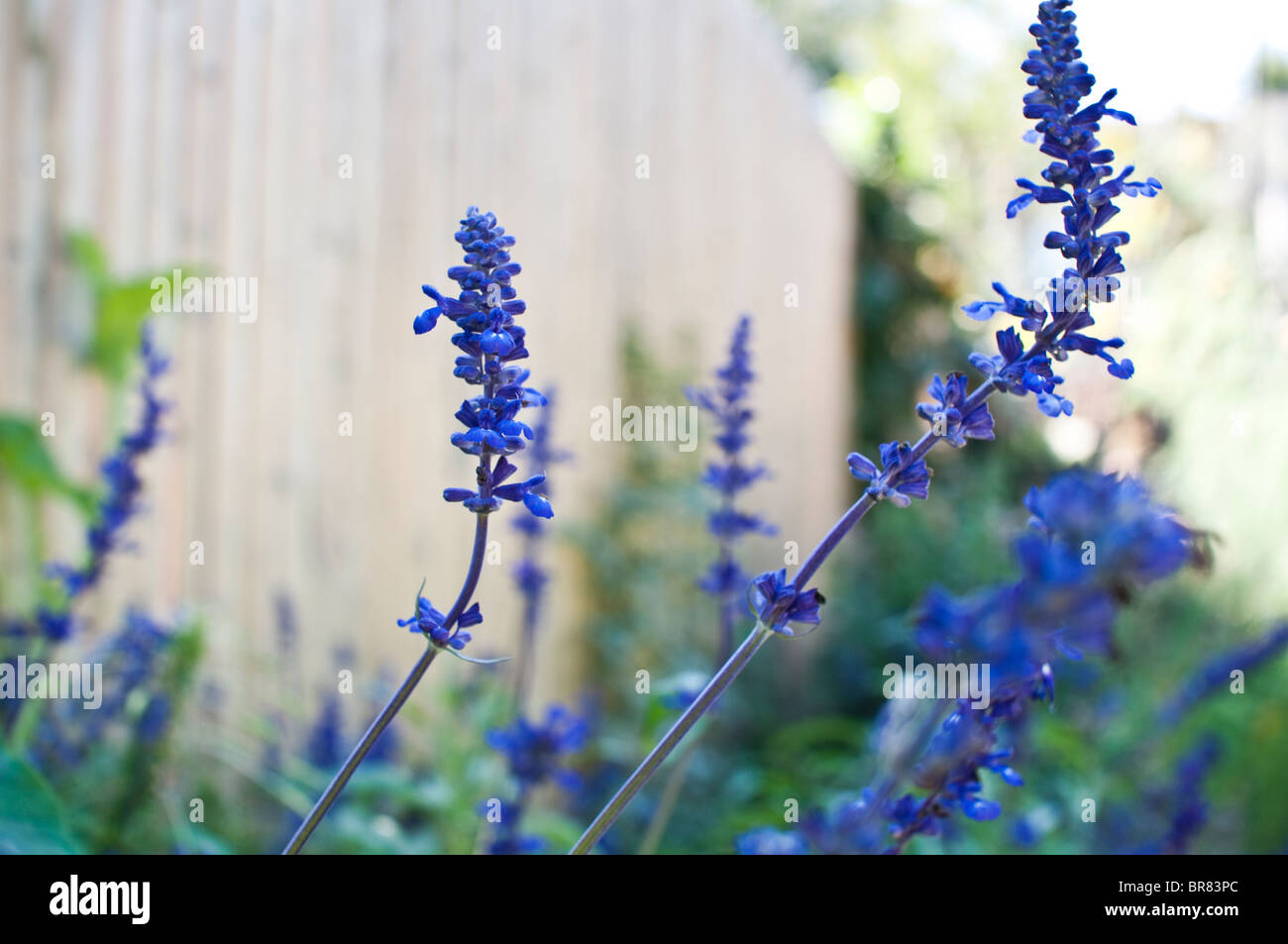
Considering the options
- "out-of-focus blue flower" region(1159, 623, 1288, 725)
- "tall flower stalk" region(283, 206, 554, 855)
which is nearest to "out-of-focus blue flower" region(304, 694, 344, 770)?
"tall flower stalk" region(283, 206, 554, 855)

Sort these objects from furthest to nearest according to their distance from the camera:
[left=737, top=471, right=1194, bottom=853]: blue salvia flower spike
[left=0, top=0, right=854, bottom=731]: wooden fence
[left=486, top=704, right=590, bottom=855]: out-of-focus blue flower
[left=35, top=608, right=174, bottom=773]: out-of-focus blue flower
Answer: [left=0, top=0, right=854, bottom=731]: wooden fence
[left=35, top=608, right=174, bottom=773]: out-of-focus blue flower
[left=486, top=704, right=590, bottom=855]: out-of-focus blue flower
[left=737, top=471, right=1194, bottom=853]: blue salvia flower spike

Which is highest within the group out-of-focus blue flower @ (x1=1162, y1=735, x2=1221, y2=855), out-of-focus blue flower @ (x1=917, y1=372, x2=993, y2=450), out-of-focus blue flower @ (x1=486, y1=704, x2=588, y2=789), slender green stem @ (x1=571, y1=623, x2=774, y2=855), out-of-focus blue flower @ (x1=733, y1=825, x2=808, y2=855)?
out-of-focus blue flower @ (x1=917, y1=372, x2=993, y2=450)

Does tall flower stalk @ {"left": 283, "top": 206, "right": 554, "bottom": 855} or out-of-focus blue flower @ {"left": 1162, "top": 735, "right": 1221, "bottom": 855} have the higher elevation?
tall flower stalk @ {"left": 283, "top": 206, "right": 554, "bottom": 855}

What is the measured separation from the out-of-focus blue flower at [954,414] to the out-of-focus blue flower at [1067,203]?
0.02 m

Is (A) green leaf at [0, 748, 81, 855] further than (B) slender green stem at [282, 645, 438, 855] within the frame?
Yes

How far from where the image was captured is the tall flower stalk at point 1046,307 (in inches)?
25.5

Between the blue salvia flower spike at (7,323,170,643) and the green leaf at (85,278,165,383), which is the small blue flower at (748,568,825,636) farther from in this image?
the green leaf at (85,278,165,383)

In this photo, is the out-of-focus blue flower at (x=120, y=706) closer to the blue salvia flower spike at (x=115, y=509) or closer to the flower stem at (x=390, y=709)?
the blue salvia flower spike at (x=115, y=509)

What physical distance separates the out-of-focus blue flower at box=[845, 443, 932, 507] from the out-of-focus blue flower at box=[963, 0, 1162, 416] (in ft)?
0.21

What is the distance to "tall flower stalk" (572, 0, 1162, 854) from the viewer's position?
2.12ft

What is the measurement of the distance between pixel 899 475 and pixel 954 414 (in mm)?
52
